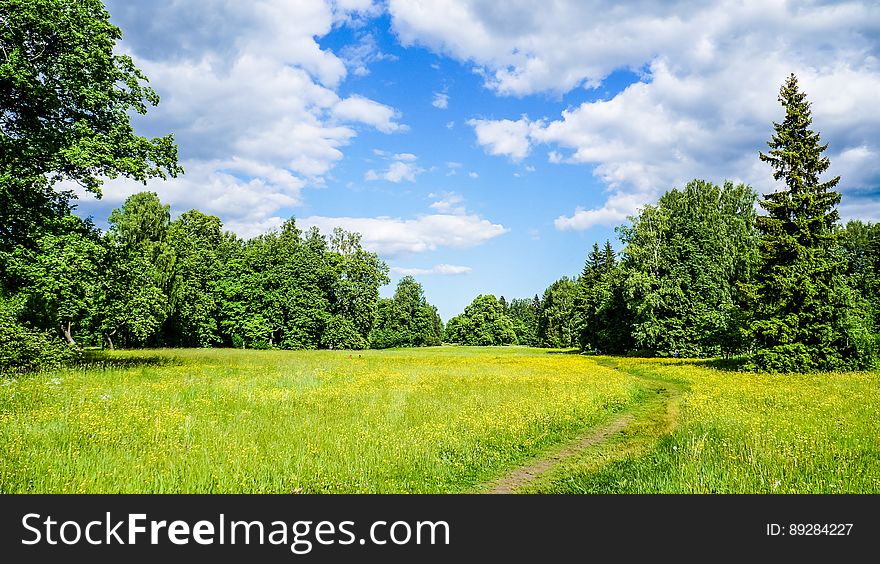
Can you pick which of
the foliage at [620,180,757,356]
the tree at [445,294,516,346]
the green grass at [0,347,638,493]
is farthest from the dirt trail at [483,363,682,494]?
the tree at [445,294,516,346]

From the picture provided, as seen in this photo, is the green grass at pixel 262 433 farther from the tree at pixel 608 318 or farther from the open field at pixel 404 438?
the tree at pixel 608 318

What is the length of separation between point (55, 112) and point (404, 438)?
20780 mm

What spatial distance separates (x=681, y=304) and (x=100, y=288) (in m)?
47.1

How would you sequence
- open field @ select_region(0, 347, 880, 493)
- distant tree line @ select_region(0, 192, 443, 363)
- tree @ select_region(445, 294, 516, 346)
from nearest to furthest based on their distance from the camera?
open field @ select_region(0, 347, 880, 493), distant tree line @ select_region(0, 192, 443, 363), tree @ select_region(445, 294, 516, 346)

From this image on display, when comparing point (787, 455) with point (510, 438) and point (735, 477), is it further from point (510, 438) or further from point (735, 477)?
point (510, 438)

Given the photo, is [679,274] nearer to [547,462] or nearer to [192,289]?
Result: [547,462]

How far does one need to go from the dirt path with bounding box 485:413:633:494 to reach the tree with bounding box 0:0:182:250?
19.4 m

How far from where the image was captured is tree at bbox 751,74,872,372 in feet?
90.1

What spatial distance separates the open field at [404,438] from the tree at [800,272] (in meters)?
9.94

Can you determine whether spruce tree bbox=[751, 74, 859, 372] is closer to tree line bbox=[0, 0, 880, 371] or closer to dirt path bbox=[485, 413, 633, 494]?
tree line bbox=[0, 0, 880, 371]

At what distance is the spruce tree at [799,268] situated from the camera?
2753 cm

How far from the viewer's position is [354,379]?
72.9 feet

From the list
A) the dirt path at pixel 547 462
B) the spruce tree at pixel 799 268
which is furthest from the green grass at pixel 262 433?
the spruce tree at pixel 799 268

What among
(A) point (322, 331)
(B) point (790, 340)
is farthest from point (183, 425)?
(A) point (322, 331)
